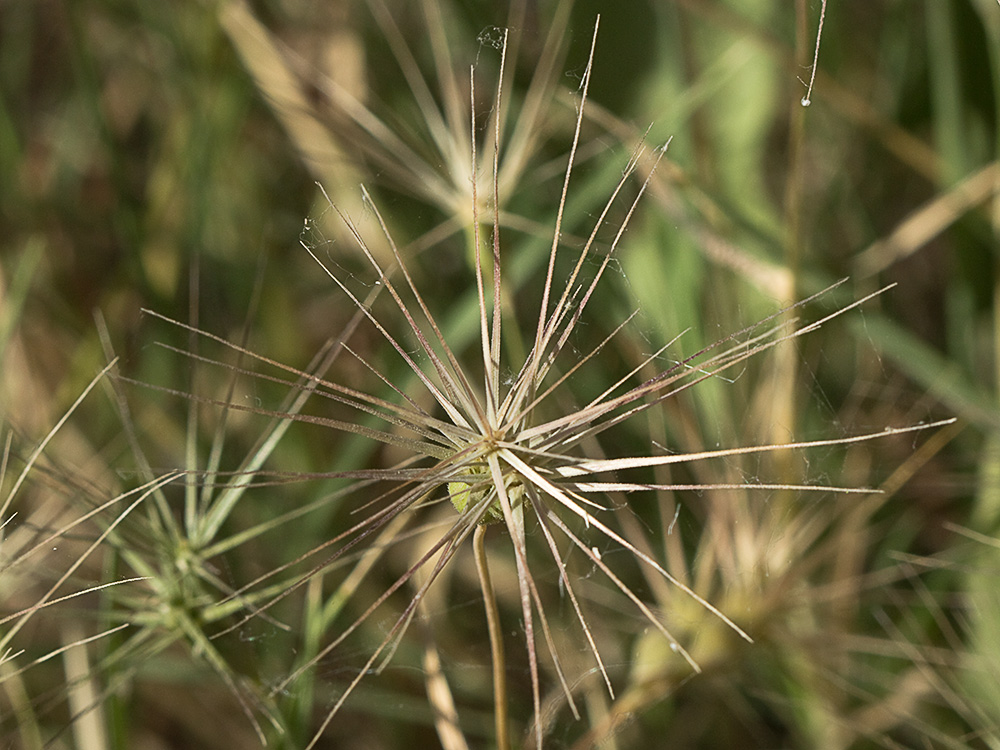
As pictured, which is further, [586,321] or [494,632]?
[586,321]

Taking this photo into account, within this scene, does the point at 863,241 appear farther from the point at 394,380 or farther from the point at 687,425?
the point at 394,380

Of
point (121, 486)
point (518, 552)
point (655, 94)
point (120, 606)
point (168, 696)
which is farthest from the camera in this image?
point (168, 696)

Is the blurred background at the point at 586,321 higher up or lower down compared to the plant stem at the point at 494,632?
higher up

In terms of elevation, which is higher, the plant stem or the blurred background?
the blurred background

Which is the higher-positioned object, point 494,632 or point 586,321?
point 586,321

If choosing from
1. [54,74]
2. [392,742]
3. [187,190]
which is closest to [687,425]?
[392,742]

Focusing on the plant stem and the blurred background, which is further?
the blurred background

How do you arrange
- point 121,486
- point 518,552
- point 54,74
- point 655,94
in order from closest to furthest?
1. point 518,552
2. point 121,486
3. point 655,94
4. point 54,74

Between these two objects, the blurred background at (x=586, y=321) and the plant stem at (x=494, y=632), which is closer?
the plant stem at (x=494, y=632)
